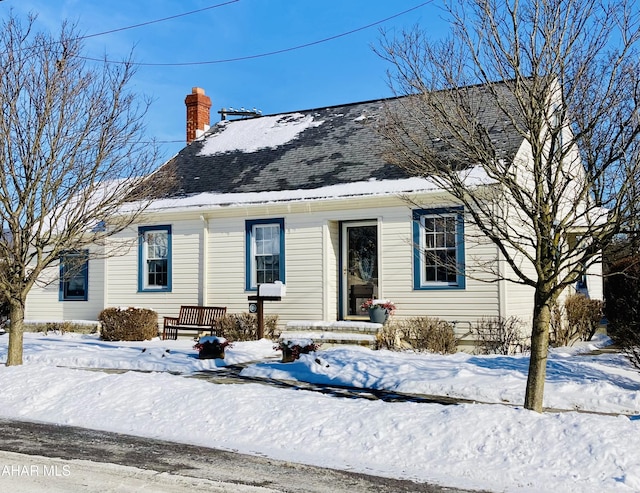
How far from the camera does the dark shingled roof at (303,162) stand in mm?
16000

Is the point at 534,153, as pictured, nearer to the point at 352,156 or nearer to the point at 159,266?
the point at 352,156

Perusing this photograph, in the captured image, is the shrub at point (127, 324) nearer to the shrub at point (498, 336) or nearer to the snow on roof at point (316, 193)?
the snow on roof at point (316, 193)

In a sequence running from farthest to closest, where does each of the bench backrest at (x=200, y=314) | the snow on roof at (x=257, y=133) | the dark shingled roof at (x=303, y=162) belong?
1. the snow on roof at (x=257, y=133)
2. the bench backrest at (x=200, y=314)
3. the dark shingled roof at (x=303, y=162)

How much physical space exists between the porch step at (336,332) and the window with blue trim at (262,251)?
1.79 metres

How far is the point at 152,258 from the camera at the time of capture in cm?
1775

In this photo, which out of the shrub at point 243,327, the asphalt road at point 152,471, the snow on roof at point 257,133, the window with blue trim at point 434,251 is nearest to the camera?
the asphalt road at point 152,471

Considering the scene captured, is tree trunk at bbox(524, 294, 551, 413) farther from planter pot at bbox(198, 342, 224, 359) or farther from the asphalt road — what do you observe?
planter pot at bbox(198, 342, 224, 359)

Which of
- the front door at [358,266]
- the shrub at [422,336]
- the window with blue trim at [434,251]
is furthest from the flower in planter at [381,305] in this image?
the front door at [358,266]

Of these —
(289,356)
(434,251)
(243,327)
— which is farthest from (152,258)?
(434,251)

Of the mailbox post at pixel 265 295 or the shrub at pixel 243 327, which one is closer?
the mailbox post at pixel 265 295

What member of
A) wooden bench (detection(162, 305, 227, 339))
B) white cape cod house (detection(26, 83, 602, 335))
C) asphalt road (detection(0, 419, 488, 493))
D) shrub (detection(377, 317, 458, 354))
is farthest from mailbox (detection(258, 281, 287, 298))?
asphalt road (detection(0, 419, 488, 493))

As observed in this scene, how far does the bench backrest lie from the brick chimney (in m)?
8.10

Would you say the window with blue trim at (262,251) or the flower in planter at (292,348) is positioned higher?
the window with blue trim at (262,251)

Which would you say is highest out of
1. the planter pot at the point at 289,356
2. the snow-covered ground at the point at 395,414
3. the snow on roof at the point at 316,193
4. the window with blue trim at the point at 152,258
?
the snow on roof at the point at 316,193
